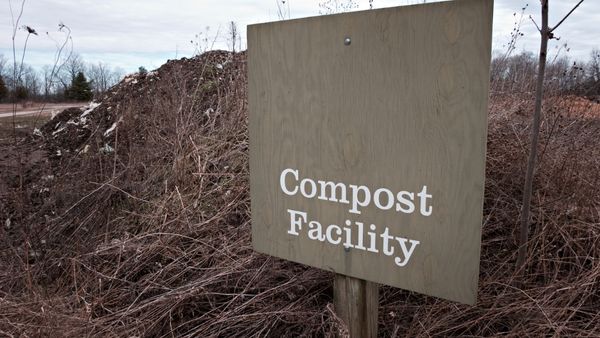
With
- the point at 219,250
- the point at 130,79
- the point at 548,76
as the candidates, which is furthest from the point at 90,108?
the point at 548,76

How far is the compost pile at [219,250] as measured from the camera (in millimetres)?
1991

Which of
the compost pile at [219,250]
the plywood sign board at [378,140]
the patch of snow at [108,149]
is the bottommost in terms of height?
the compost pile at [219,250]

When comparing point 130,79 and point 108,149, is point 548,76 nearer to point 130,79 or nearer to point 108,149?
point 108,149

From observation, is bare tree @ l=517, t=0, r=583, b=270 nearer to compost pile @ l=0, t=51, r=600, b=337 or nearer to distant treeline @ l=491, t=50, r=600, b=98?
compost pile @ l=0, t=51, r=600, b=337

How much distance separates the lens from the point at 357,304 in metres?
1.66

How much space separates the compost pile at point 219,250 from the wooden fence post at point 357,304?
68mm

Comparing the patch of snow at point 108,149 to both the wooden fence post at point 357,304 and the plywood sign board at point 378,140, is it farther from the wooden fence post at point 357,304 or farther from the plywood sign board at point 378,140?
the wooden fence post at point 357,304

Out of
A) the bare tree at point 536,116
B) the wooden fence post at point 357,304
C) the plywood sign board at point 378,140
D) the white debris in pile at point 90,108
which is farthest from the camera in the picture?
the white debris in pile at point 90,108

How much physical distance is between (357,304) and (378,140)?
657 millimetres

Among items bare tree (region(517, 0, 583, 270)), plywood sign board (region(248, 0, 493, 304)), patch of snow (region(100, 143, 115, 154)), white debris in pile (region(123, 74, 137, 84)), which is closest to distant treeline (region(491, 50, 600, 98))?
bare tree (region(517, 0, 583, 270))

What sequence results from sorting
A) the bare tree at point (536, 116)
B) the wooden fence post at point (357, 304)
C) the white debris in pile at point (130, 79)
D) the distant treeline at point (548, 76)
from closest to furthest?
the wooden fence post at point (357, 304) → the bare tree at point (536, 116) → the distant treeline at point (548, 76) → the white debris in pile at point (130, 79)

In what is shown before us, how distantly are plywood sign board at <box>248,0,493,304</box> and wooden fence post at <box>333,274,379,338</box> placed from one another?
114 millimetres

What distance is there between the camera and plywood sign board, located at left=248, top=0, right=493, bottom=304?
127 cm

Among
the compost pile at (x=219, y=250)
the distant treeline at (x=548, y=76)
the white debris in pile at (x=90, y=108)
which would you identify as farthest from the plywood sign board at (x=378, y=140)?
the white debris in pile at (x=90, y=108)
